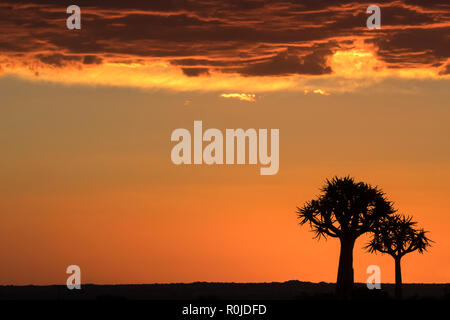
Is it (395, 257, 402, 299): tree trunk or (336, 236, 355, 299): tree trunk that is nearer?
(336, 236, 355, 299): tree trunk

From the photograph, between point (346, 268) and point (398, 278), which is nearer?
point (346, 268)

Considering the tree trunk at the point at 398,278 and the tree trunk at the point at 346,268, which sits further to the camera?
the tree trunk at the point at 398,278

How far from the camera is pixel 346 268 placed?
90.6 metres

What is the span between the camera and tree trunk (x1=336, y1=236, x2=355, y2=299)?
3551 inches

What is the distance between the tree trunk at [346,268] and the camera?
90188mm
